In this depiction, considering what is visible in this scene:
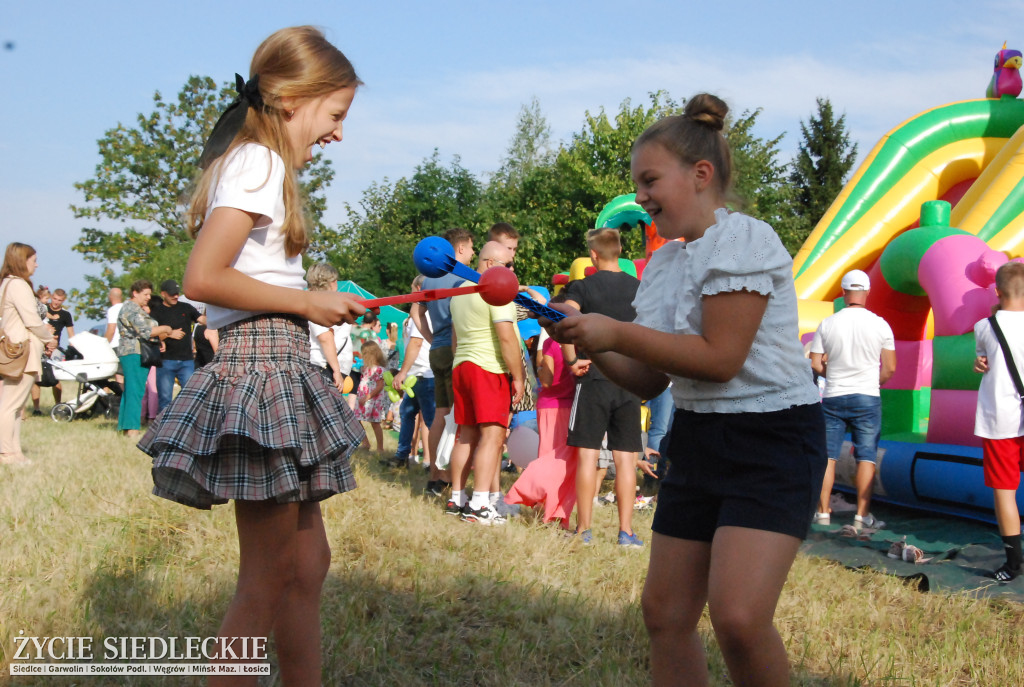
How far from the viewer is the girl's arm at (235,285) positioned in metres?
1.97

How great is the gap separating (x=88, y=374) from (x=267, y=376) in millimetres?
10776

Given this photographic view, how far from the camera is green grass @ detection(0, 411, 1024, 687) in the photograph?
303cm

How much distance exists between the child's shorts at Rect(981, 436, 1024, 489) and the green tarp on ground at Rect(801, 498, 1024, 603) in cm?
51

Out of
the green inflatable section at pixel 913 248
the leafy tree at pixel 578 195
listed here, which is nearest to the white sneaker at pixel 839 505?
the green inflatable section at pixel 913 248

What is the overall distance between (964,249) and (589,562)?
4.13 metres

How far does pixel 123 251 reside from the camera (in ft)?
110

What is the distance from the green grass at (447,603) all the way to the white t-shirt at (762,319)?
51.8 inches

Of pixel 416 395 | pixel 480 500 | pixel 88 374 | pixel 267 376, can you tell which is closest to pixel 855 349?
pixel 480 500

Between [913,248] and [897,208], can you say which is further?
[897,208]

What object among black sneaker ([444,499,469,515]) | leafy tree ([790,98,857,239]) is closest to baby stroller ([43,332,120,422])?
black sneaker ([444,499,469,515])

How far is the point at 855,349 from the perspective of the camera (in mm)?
6168

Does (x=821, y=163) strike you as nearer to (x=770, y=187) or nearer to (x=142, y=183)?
(x=770, y=187)

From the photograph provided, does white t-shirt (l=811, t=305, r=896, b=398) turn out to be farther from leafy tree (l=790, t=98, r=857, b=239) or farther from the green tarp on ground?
leafy tree (l=790, t=98, r=857, b=239)

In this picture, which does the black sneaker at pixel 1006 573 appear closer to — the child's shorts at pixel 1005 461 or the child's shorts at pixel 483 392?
the child's shorts at pixel 1005 461
